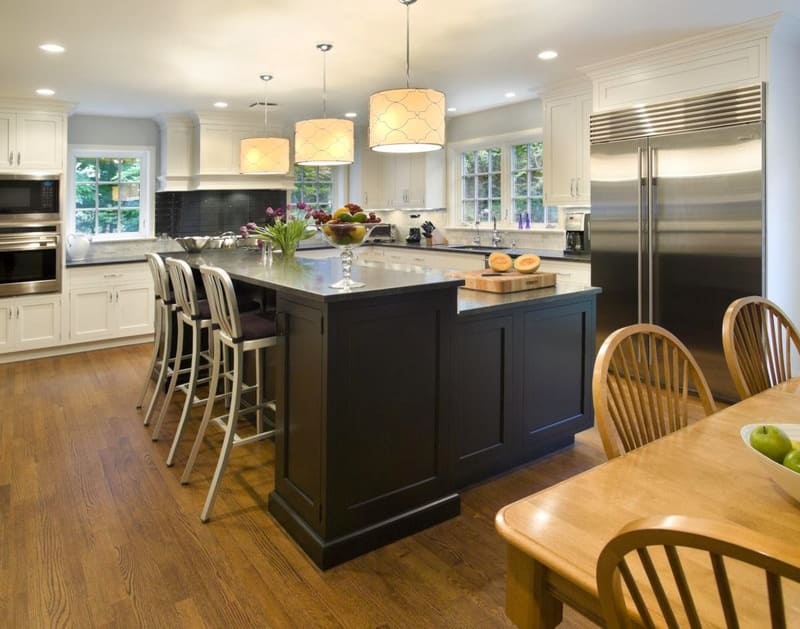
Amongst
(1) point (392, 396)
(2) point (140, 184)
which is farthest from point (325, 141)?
(2) point (140, 184)

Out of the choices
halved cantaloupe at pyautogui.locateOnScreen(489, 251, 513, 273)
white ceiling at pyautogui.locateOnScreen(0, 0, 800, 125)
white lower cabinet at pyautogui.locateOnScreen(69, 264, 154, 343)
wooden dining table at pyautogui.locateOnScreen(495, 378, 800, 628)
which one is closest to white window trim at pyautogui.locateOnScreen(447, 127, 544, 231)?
white ceiling at pyautogui.locateOnScreen(0, 0, 800, 125)

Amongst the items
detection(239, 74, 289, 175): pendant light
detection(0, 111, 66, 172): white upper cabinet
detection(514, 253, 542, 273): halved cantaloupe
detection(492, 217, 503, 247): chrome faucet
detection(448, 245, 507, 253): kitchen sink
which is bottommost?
detection(514, 253, 542, 273): halved cantaloupe

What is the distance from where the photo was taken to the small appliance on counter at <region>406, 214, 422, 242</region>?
7.12 m

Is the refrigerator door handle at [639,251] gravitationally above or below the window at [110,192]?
below

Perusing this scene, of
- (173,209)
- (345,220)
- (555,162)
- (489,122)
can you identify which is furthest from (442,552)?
(173,209)

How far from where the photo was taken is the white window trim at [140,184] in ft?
20.6

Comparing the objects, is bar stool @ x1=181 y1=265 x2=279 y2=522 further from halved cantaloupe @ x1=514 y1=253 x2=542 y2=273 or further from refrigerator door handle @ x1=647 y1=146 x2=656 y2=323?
refrigerator door handle @ x1=647 y1=146 x2=656 y2=323

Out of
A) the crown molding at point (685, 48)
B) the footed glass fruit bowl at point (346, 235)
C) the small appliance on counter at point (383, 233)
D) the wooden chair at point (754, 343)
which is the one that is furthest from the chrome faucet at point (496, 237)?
the wooden chair at point (754, 343)

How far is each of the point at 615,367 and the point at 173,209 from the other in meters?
6.16

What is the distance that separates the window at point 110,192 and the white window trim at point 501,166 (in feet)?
11.1

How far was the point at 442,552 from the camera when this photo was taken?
2.31m

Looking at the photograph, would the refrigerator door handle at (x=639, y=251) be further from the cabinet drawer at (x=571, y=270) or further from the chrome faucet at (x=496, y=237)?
the chrome faucet at (x=496, y=237)

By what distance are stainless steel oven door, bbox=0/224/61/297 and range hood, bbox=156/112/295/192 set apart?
139 centimetres

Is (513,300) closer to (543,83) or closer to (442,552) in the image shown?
(442,552)
